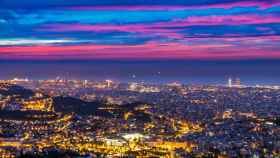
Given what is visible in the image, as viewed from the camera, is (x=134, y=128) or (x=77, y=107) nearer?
(x=134, y=128)

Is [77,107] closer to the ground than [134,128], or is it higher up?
higher up

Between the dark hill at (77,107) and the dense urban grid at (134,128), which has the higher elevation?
the dark hill at (77,107)

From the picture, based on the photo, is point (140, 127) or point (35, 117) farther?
point (35, 117)

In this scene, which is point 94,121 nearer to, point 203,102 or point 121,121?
point 121,121

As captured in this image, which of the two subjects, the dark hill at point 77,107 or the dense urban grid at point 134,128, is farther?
the dark hill at point 77,107

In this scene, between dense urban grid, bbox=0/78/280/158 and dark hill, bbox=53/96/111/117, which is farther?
dark hill, bbox=53/96/111/117

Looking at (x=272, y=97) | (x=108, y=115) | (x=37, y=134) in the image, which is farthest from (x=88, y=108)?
(x=272, y=97)

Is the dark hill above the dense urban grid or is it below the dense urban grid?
above

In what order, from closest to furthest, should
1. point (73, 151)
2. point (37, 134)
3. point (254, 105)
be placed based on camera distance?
point (73, 151) < point (37, 134) < point (254, 105)
